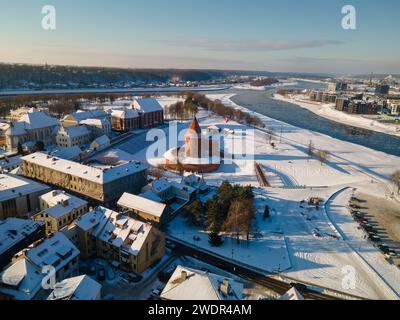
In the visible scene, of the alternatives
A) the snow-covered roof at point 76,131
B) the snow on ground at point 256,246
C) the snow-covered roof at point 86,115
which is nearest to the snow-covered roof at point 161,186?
the snow on ground at point 256,246

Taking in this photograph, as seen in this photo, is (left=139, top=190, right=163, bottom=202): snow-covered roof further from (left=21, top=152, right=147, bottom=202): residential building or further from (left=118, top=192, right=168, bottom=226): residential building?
(left=21, top=152, right=147, bottom=202): residential building

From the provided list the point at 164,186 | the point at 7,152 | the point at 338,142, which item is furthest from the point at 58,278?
the point at 338,142

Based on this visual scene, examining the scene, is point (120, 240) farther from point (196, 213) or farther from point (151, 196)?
point (151, 196)

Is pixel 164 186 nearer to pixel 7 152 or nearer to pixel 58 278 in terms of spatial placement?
pixel 58 278

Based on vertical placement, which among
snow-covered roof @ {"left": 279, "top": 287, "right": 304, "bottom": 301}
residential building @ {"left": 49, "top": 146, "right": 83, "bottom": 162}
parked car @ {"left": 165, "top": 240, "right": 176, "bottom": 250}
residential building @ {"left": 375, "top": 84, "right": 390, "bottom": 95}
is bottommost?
parked car @ {"left": 165, "top": 240, "right": 176, "bottom": 250}

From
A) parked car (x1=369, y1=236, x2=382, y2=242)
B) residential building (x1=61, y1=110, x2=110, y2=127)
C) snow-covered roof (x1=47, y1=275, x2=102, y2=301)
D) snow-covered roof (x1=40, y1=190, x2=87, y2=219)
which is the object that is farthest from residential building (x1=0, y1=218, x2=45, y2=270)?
residential building (x1=61, y1=110, x2=110, y2=127)

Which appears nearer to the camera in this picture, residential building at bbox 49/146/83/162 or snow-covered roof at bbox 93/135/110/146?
residential building at bbox 49/146/83/162

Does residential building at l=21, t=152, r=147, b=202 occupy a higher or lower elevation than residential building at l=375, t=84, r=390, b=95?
lower
